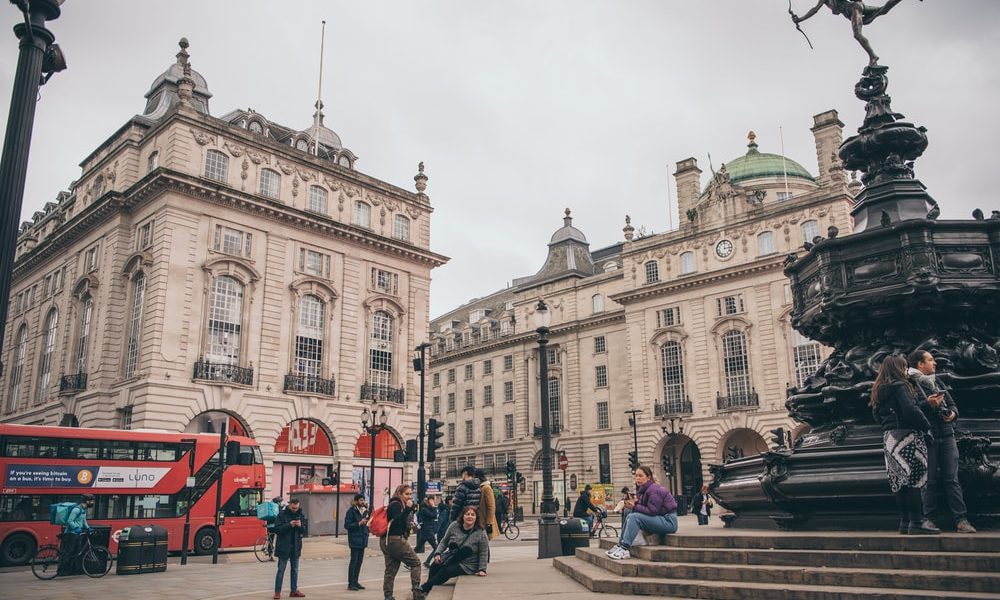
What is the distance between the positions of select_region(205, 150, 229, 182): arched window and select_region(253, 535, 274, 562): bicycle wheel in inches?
754

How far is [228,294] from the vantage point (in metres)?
35.2

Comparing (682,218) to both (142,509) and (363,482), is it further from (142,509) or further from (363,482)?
(142,509)

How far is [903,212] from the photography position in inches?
421

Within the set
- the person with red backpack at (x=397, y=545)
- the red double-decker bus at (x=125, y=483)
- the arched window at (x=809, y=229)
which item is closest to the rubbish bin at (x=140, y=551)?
the red double-decker bus at (x=125, y=483)

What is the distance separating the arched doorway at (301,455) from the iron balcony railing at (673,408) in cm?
2310

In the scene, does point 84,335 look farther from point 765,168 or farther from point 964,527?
point 765,168

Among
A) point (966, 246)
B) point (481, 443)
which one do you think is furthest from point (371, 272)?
point (966, 246)

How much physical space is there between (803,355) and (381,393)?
988 inches

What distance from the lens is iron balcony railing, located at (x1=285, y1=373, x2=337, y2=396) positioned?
119ft

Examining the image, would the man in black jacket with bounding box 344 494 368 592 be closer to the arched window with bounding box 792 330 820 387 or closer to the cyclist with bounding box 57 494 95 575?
the cyclist with bounding box 57 494 95 575

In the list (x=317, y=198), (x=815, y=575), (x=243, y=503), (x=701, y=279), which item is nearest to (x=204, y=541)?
(x=243, y=503)

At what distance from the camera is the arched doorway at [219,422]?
32.9 meters

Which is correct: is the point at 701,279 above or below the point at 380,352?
above

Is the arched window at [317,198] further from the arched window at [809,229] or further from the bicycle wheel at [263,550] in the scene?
the arched window at [809,229]
